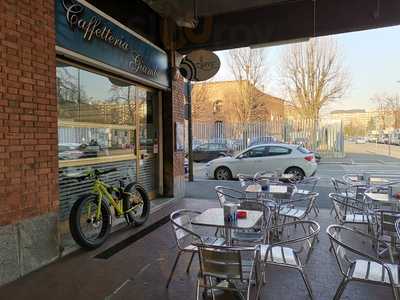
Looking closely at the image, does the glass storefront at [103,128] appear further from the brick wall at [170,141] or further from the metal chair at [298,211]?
the metal chair at [298,211]

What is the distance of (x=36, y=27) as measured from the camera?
3.84 meters

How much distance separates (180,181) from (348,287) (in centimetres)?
521

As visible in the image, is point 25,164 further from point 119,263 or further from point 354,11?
point 354,11

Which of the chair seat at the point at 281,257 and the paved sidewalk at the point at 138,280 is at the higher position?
the chair seat at the point at 281,257

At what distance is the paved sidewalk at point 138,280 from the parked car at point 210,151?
1357 centimetres

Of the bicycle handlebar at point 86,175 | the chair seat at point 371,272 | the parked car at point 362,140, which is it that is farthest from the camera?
the parked car at point 362,140

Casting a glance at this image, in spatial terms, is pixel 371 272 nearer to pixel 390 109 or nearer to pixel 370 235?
pixel 370 235

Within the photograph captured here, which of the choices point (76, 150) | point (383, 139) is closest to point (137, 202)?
point (76, 150)

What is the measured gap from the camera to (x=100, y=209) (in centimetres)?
475

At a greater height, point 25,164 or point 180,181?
point 25,164

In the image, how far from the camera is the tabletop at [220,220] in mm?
3211

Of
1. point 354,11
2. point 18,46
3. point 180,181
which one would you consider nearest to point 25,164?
point 18,46

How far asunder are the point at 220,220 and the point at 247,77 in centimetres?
1887

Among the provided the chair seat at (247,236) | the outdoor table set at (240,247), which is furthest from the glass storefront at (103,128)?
the chair seat at (247,236)
